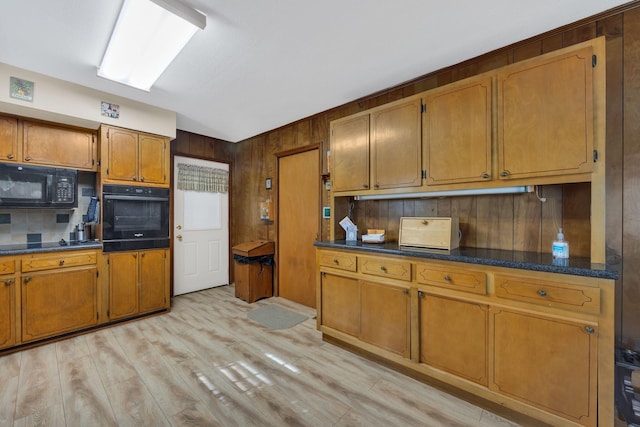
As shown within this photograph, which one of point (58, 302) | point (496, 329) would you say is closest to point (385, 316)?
point (496, 329)

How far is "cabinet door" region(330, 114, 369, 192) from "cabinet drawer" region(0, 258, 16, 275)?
10.4ft

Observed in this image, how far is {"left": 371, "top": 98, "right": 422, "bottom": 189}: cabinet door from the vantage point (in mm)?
2238

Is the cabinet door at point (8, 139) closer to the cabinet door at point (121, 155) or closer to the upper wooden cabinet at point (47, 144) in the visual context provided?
the upper wooden cabinet at point (47, 144)

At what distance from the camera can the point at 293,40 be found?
6.54 ft

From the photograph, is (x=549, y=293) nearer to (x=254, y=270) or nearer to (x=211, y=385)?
(x=211, y=385)

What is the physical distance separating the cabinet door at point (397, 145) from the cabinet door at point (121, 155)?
9.44ft

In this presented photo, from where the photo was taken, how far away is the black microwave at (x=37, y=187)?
8.41 feet

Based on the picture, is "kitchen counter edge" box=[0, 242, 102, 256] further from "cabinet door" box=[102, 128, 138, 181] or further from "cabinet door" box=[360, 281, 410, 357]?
"cabinet door" box=[360, 281, 410, 357]

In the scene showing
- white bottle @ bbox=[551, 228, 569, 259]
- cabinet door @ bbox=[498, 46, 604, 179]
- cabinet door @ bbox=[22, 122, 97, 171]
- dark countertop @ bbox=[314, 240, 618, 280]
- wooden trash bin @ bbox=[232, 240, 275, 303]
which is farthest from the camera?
wooden trash bin @ bbox=[232, 240, 275, 303]

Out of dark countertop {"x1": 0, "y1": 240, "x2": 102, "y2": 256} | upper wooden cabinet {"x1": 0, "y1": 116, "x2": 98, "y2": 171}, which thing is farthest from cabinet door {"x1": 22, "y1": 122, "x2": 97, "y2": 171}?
dark countertop {"x1": 0, "y1": 240, "x2": 102, "y2": 256}

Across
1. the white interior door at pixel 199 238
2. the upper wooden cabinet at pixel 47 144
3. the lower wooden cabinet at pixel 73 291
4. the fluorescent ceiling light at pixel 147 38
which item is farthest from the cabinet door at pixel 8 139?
the white interior door at pixel 199 238

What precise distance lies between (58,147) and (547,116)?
15.0 feet

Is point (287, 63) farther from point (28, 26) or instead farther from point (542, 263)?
point (542, 263)

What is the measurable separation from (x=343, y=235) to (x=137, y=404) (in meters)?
2.23
